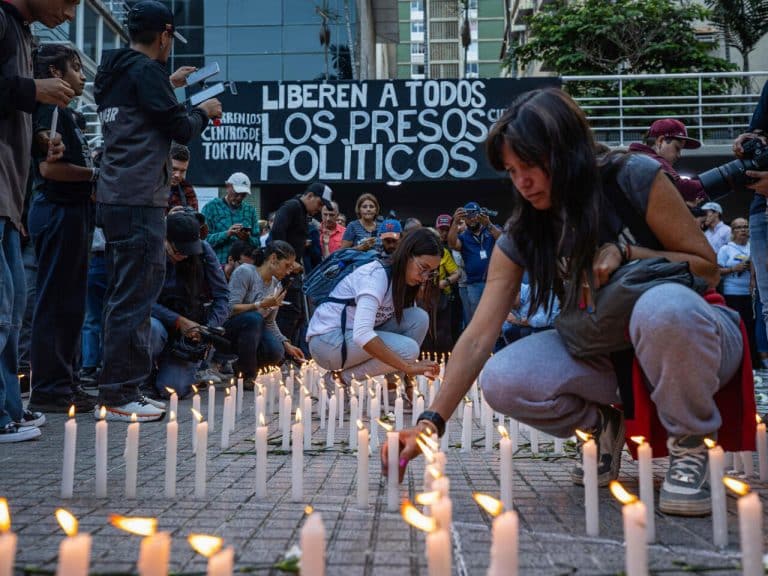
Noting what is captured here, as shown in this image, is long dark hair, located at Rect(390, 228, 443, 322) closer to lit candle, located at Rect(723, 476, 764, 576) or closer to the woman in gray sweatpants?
the woman in gray sweatpants

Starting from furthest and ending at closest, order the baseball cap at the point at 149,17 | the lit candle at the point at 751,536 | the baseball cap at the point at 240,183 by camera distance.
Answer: the baseball cap at the point at 240,183 < the baseball cap at the point at 149,17 < the lit candle at the point at 751,536

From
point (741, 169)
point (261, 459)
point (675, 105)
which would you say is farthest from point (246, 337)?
point (675, 105)

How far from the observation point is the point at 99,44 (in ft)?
95.5

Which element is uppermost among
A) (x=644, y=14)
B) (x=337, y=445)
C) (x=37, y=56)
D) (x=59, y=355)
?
(x=644, y=14)

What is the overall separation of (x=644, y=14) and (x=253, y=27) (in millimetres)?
11952

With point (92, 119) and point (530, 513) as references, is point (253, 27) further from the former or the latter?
point (530, 513)

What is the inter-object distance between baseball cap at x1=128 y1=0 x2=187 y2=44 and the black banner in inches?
370

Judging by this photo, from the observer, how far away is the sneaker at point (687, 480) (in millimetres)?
2846

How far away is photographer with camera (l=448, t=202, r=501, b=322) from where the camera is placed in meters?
11.3

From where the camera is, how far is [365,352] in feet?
21.1

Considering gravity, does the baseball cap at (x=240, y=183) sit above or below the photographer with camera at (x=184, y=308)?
above

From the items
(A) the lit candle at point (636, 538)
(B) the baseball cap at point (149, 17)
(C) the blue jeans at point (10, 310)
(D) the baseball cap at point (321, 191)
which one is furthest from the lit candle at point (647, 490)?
(D) the baseball cap at point (321, 191)

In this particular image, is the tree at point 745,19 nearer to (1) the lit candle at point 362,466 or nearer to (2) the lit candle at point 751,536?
(1) the lit candle at point 362,466

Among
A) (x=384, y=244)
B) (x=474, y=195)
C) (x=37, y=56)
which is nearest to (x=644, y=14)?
(x=474, y=195)
